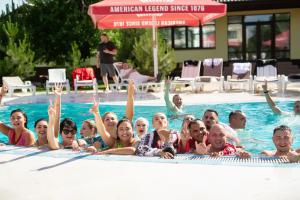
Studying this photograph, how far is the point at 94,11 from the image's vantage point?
14.5 m

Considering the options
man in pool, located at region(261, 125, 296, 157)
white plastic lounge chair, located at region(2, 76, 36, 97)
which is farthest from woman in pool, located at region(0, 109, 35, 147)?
white plastic lounge chair, located at region(2, 76, 36, 97)

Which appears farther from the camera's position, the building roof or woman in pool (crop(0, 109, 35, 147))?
the building roof

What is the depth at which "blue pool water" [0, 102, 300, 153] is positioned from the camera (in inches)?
359

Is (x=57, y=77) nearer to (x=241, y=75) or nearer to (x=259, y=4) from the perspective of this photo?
(x=241, y=75)

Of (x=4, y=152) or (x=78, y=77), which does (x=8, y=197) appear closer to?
(x=4, y=152)

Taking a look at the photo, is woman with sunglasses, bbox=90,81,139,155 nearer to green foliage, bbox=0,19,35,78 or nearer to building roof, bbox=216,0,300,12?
green foliage, bbox=0,19,35,78

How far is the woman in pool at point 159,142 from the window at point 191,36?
60.9ft

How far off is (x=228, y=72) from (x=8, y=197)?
57.5ft

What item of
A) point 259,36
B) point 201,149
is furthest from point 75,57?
point 201,149

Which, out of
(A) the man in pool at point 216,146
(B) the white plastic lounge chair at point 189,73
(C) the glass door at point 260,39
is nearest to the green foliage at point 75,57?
(B) the white plastic lounge chair at point 189,73

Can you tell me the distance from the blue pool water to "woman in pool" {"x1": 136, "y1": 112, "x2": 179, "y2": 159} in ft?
8.74

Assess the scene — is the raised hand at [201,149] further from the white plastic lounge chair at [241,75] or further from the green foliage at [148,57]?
the green foliage at [148,57]

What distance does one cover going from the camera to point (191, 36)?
81.3 feet

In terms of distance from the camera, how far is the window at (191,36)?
960 inches
